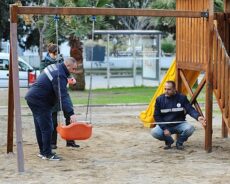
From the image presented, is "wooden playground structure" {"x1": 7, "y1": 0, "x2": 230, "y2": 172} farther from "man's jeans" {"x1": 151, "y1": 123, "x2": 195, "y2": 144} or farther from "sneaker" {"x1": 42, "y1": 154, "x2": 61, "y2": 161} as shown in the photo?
"sneaker" {"x1": 42, "y1": 154, "x2": 61, "y2": 161}

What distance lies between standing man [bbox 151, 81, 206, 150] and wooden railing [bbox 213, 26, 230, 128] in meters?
0.58

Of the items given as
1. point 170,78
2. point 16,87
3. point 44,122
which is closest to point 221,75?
point 170,78

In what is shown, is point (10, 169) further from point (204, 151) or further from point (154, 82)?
point (154, 82)

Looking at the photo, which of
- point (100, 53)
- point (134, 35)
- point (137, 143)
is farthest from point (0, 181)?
point (100, 53)

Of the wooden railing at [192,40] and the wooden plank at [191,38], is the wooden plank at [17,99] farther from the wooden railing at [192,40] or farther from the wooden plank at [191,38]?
the wooden plank at [191,38]

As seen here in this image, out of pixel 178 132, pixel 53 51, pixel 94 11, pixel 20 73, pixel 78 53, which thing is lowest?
pixel 20 73

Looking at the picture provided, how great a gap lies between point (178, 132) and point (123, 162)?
1.50 m

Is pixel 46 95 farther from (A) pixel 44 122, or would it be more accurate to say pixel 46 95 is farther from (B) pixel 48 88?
(A) pixel 44 122

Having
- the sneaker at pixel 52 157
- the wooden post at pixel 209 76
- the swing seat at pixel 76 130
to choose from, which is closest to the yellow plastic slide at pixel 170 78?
the wooden post at pixel 209 76

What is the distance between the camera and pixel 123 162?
859 centimetres

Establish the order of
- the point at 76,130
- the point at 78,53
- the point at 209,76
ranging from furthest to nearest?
the point at 78,53 → the point at 209,76 → the point at 76,130

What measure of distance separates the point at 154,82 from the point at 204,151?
720 inches

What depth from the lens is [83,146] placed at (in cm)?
1012

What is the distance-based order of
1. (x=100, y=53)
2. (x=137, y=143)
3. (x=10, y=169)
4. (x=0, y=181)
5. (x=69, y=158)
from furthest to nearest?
(x=100, y=53) → (x=137, y=143) → (x=69, y=158) → (x=10, y=169) → (x=0, y=181)
